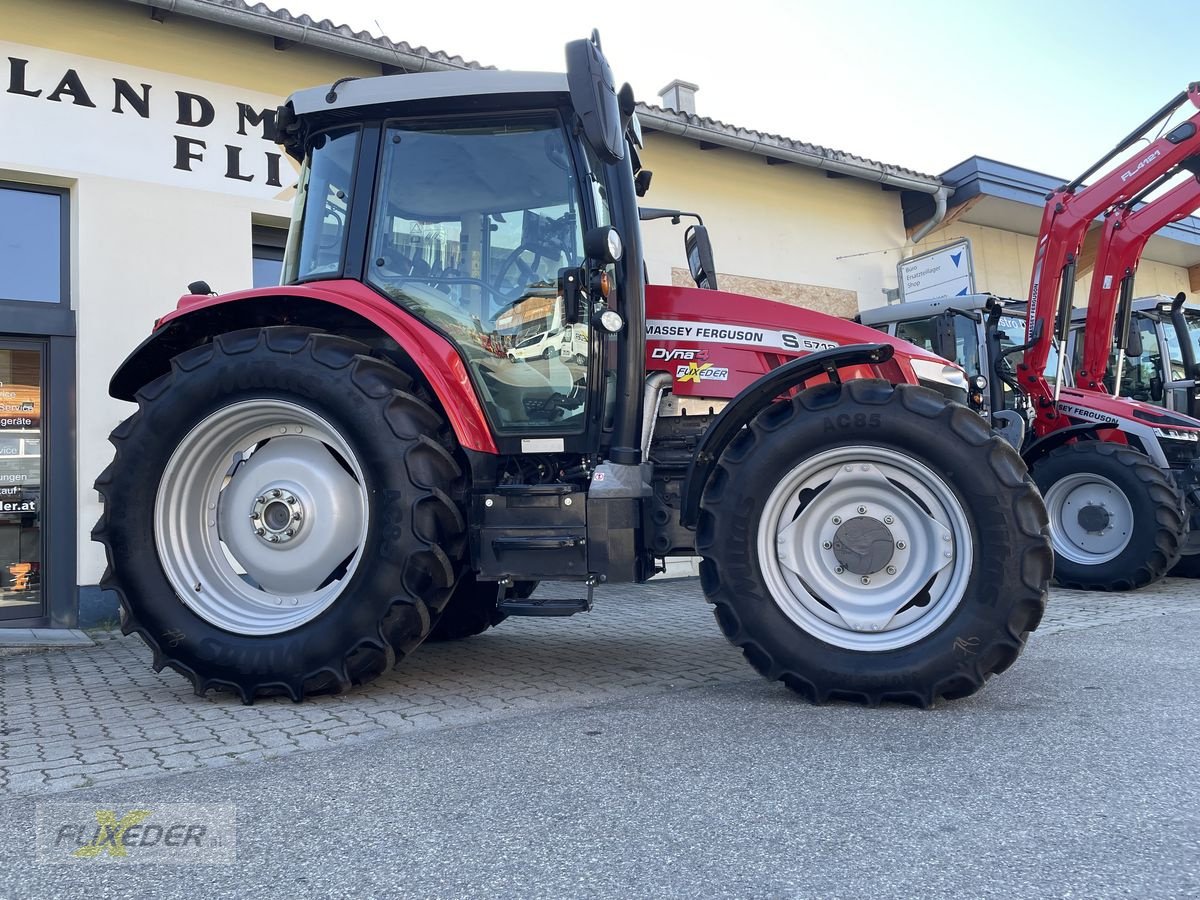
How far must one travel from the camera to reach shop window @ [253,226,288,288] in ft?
22.4

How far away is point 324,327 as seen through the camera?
12.7 feet

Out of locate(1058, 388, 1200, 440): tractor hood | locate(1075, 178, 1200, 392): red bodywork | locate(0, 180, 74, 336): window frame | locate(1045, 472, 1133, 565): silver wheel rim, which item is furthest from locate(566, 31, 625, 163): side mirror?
locate(1075, 178, 1200, 392): red bodywork

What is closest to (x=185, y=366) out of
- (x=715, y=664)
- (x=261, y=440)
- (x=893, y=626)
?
(x=261, y=440)

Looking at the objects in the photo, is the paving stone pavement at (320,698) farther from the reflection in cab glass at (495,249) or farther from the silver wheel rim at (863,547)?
the reflection in cab glass at (495,249)

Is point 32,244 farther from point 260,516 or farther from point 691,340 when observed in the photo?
point 691,340

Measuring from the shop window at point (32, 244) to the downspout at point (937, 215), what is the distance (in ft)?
27.5

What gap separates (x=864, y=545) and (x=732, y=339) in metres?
0.99

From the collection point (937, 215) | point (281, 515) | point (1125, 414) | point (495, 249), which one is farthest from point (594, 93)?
point (937, 215)

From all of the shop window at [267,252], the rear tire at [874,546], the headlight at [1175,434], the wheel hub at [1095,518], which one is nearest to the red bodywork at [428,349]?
the rear tire at [874,546]

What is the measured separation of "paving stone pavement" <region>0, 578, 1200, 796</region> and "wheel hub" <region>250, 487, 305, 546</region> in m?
0.64

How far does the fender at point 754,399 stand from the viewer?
3.24 metres

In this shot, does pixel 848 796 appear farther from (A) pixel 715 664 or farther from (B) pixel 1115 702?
(A) pixel 715 664

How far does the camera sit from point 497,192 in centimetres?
371

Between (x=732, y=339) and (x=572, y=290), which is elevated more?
(x=572, y=290)
